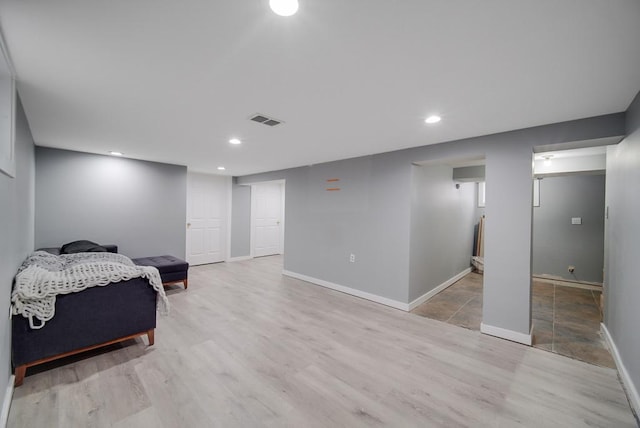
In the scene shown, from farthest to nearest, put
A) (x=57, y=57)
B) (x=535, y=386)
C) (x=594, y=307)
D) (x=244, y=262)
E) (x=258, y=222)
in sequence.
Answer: (x=258, y=222) < (x=244, y=262) < (x=594, y=307) < (x=535, y=386) < (x=57, y=57)

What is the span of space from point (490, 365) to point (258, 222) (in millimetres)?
6171

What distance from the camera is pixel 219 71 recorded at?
5.53ft

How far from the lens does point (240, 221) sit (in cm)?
696

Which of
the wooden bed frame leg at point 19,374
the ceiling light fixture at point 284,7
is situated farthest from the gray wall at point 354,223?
the wooden bed frame leg at point 19,374

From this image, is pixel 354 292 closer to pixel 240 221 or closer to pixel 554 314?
pixel 554 314

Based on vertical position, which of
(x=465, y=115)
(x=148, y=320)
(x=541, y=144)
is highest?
(x=465, y=115)

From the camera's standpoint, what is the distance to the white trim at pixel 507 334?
2.68 metres

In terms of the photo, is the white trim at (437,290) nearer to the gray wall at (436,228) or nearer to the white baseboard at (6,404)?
the gray wall at (436,228)

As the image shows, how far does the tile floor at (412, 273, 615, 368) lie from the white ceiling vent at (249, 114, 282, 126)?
299cm

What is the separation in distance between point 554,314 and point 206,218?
6.78 metres

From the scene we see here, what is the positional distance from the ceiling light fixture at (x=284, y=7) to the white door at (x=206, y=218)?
19.0ft

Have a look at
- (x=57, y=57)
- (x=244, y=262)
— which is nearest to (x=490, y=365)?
(x=57, y=57)

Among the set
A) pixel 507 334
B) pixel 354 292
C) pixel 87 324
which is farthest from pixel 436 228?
pixel 87 324

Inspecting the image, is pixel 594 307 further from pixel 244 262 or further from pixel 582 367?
pixel 244 262
